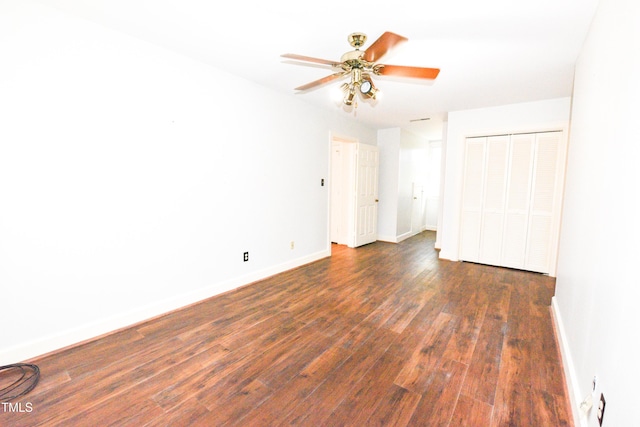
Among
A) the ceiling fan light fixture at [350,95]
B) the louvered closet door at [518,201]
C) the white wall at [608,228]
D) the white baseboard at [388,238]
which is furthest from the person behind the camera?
the white baseboard at [388,238]

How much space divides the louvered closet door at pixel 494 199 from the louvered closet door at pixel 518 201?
0.07 metres

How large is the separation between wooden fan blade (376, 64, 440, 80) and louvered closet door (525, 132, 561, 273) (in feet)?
10.1

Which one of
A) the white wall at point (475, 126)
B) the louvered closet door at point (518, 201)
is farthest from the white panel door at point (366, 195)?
the louvered closet door at point (518, 201)

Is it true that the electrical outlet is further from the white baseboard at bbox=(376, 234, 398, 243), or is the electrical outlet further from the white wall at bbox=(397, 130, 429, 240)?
the white wall at bbox=(397, 130, 429, 240)

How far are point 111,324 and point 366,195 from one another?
174 inches

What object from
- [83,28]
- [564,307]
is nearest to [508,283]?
[564,307]

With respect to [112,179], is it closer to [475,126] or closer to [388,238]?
[475,126]

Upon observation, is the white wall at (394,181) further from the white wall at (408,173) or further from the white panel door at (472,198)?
the white panel door at (472,198)

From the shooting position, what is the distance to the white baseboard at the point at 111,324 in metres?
1.97

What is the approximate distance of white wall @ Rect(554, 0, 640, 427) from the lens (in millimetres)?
979

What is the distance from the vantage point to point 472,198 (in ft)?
14.8

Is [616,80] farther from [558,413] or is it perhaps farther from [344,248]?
[344,248]

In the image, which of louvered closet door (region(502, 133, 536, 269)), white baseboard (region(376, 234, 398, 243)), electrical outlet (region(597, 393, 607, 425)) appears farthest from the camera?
white baseboard (region(376, 234, 398, 243))

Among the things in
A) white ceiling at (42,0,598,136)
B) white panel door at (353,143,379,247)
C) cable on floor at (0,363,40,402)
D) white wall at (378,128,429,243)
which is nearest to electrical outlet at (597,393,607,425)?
white ceiling at (42,0,598,136)
